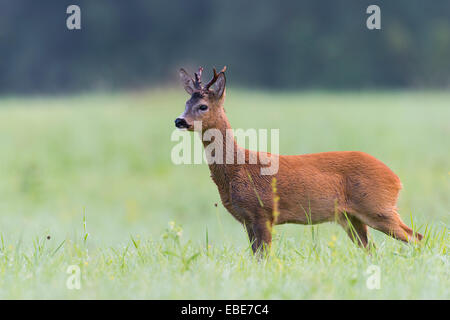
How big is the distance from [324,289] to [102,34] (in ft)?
120

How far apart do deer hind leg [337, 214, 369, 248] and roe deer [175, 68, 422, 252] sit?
0.06m

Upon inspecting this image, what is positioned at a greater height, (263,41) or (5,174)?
(263,41)

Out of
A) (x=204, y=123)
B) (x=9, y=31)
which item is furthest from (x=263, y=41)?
(x=204, y=123)

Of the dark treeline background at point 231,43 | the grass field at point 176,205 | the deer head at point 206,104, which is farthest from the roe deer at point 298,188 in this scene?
the dark treeline background at point 231,43

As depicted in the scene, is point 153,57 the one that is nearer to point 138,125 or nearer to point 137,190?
point 138,125

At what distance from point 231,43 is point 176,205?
26.7 m

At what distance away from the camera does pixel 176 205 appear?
481 inches

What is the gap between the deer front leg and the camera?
5277 millimetres

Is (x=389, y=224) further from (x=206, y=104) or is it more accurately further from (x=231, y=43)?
(x=231, y=43)

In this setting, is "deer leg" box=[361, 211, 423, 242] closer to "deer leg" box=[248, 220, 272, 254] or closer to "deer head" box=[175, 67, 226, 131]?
"deer leg" box=[248, 220, 272, 254]

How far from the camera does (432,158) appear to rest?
1352cm

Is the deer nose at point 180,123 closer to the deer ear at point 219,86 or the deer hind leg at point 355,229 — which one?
the deer ear at point 219,86

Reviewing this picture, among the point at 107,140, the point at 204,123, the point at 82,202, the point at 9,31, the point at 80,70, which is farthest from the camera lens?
the point at 9,31
